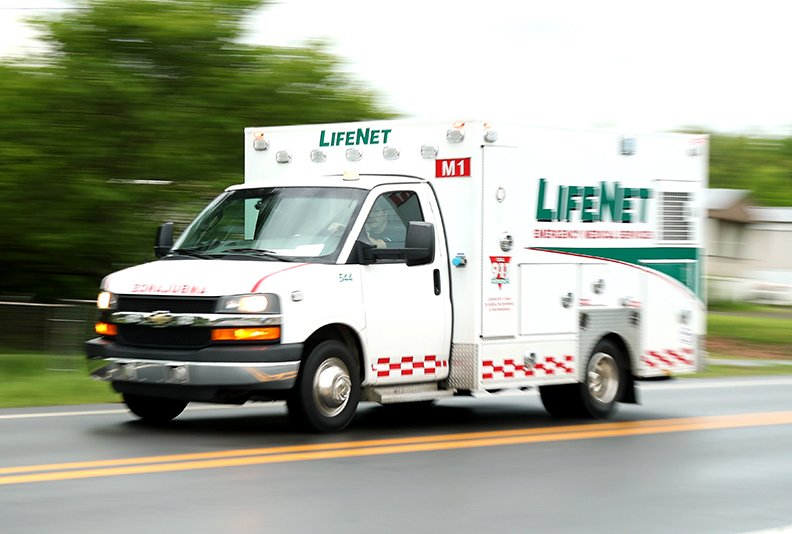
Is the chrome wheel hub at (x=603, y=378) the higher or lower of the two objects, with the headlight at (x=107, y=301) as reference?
lower

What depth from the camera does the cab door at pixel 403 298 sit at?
11672mm

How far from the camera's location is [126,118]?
2191 centimetres

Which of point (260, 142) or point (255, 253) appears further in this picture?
point (260, 142)

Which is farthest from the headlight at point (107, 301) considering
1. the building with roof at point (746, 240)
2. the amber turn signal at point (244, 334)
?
the building with roof at point (746, 240)

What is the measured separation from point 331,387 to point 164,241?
2.25 metres

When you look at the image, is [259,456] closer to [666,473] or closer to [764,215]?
[666,473]

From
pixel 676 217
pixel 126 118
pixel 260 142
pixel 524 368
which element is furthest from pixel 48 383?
pixel 126 118

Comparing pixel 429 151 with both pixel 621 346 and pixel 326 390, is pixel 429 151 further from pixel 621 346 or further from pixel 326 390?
pixel 621 346

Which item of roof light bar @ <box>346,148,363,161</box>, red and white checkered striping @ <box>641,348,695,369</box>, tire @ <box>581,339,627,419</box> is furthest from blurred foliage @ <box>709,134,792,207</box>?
roof light bar @ <box>346,148,363,161</box>

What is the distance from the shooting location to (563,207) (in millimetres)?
13289

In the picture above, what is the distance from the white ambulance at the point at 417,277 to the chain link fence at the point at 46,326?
19.0 feet

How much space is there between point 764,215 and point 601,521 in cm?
4716

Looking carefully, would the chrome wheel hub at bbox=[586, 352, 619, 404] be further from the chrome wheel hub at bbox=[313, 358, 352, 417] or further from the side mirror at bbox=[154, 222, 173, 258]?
the side mirror at bbox=[154, 222, 173, 258]

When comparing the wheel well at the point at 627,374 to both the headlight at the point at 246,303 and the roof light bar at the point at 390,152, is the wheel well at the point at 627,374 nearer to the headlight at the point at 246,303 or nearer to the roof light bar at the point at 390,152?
the roof light bar at the point at 390,152
